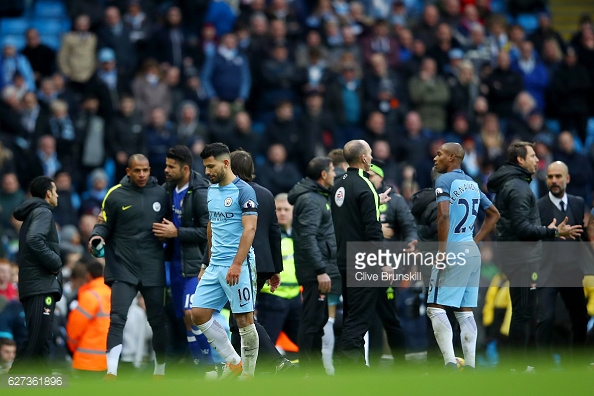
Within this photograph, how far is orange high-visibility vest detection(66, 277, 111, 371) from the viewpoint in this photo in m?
14.0

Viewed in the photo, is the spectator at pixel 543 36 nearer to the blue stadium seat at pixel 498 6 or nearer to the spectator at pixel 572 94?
the spectator at pixel 572 94

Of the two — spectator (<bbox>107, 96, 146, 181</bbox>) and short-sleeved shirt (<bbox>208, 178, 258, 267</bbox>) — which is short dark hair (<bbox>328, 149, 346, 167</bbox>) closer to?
short-sleeved shirt (<bbox>208, 178, 258, 267</bbox>)

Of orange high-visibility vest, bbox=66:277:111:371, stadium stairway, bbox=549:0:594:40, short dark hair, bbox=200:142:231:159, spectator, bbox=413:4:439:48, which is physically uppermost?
stadium stairway, bbox=549:0:594:40

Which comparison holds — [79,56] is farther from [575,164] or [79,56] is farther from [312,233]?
[312,233]

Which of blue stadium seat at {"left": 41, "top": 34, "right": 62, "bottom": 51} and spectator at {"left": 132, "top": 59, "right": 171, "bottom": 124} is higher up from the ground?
blue stadium seat at {"left": 41, "top": 34, "right": 62, "bottom": 51}

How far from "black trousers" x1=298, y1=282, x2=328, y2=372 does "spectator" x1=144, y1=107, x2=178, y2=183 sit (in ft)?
22.8

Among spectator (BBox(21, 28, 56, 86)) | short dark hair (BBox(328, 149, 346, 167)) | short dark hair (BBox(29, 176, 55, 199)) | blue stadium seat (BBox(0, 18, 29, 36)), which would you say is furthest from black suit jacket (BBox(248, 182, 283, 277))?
blue stadium seat (BBox(0, 18, 29, 36))

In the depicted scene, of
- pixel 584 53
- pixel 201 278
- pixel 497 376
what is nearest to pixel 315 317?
pixel 201 278

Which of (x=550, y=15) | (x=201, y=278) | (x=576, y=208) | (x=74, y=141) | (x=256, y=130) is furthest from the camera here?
(x=550, y=15)

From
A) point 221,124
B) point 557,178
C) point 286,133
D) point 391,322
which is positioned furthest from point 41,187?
point 286,133

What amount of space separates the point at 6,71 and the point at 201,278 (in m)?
11.1

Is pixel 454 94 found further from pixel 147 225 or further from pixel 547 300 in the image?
pixel 147 225

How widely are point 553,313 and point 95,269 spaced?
19.3 feet

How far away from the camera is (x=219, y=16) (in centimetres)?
2295
